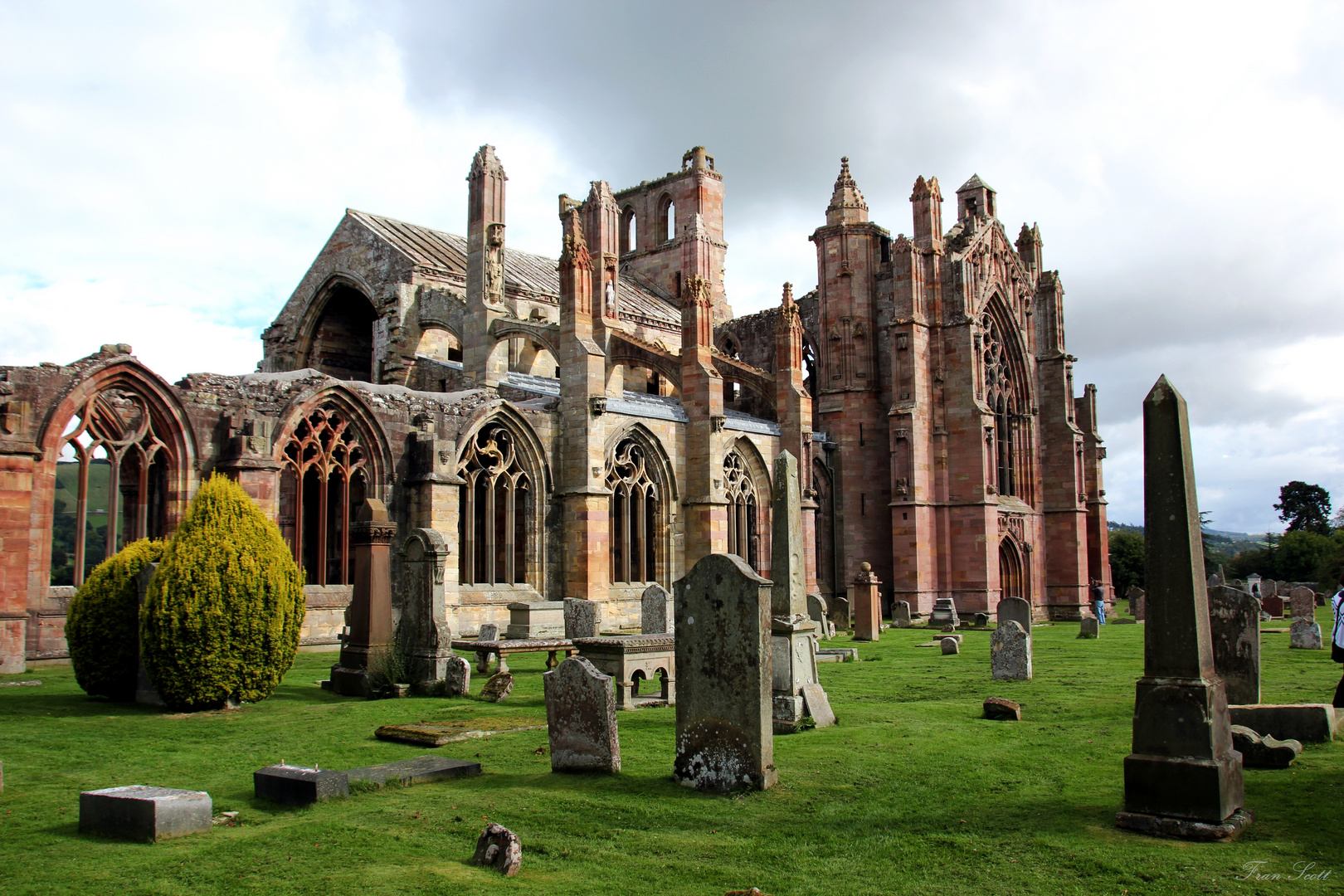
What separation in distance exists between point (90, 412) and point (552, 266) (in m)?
19.7

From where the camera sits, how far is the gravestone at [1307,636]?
1691 cm

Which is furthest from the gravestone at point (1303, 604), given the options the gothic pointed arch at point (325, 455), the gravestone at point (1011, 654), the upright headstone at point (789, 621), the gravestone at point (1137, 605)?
the gothic pointed arch at point (325, 455)

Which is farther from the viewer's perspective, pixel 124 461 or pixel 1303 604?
pixel 1303 604

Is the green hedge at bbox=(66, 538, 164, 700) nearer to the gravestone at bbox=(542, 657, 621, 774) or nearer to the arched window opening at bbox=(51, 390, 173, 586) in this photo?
the arched window opening at bbox=(51, 390, 173, 586)

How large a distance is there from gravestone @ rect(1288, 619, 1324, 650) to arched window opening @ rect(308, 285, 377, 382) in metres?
23.4

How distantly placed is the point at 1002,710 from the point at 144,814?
7.49 meters

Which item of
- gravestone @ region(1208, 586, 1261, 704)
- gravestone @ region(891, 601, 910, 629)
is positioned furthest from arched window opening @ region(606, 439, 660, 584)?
gravestone @ region(1208, 586, 1261, 704)

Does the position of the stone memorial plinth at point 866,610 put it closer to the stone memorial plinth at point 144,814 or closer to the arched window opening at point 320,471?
the arched window opening at point 320,471

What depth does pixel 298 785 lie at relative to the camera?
6.65m

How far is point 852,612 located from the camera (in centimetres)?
2673

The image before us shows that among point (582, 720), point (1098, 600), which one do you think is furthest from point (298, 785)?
point (1098, 600)

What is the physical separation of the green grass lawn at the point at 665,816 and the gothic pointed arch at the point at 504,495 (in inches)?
385

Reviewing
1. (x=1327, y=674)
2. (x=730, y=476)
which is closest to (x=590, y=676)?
(x=1327, y=674)

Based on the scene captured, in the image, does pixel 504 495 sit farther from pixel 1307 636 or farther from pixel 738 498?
pixel 1307 636
